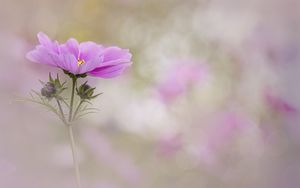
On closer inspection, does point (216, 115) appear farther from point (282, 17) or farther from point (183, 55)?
point (282, 17)

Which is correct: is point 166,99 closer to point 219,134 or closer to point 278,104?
point 219,134

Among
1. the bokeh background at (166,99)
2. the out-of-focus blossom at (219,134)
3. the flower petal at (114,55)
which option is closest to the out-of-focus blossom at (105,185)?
the bokeh background at (166,99)

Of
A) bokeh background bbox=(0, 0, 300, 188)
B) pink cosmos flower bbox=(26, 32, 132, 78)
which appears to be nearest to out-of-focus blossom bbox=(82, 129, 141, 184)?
bokeh background bbox=(0, 0, 300, 188)

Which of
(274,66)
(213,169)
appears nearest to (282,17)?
(274,66)

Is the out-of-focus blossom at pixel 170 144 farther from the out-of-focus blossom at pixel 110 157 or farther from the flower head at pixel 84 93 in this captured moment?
the flower head at pixel 84 93

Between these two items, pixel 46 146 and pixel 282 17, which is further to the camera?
pixel 282 17

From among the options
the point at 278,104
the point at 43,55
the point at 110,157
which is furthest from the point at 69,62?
the point at 278,104
